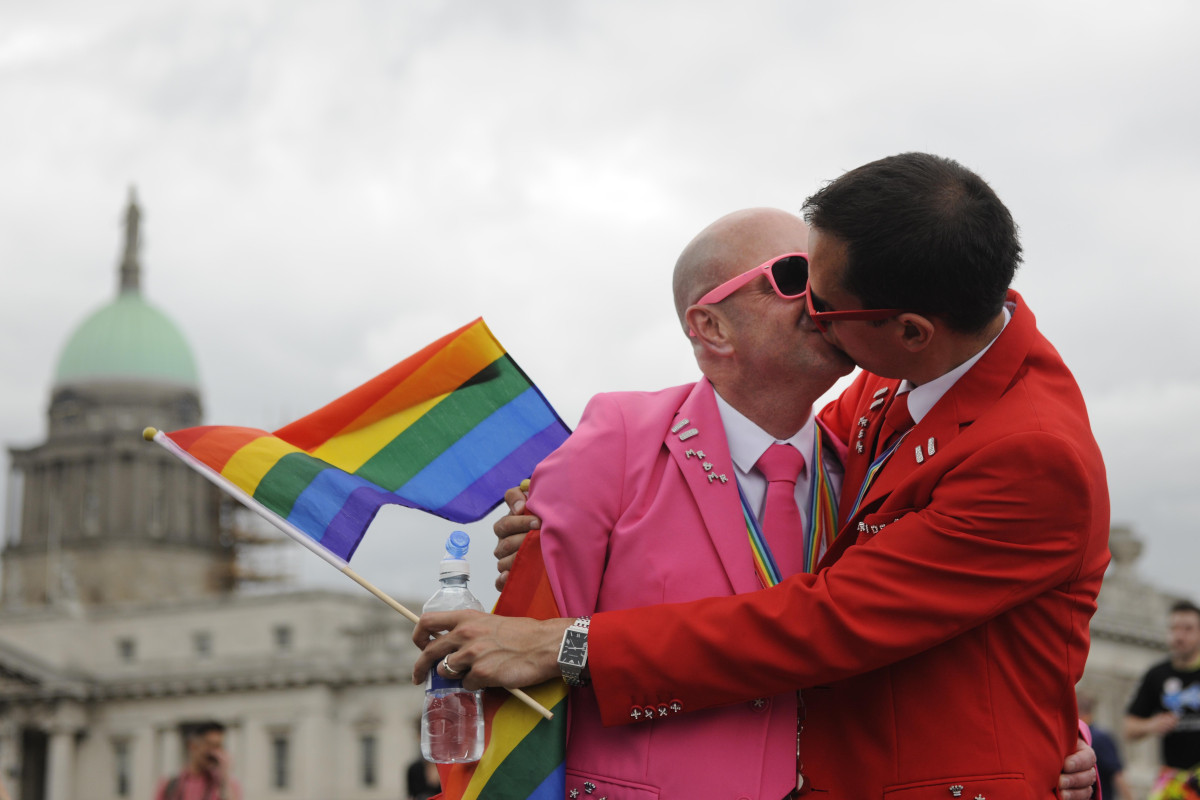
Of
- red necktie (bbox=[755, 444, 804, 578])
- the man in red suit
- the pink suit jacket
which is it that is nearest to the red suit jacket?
the man in red suit

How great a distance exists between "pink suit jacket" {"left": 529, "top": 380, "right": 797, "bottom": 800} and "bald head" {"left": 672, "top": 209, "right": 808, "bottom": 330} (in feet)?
1.26

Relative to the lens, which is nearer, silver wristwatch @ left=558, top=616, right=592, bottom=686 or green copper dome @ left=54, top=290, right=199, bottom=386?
silver wristwatch @ left=558, top=616, right=592, bottom=686

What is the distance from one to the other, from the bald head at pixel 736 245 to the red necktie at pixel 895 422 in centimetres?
45

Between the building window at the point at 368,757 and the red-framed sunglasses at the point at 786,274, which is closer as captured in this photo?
the red-framed sunglasses at the point at 786,274

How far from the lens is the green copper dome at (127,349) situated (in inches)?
2480

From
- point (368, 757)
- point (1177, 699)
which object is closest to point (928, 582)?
point (1177, 699)

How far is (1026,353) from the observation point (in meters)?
2.97

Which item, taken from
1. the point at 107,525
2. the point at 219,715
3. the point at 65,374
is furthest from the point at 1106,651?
the point at 65,374

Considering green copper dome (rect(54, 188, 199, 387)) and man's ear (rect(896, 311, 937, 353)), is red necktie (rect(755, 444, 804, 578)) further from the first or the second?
green copper dome (rect(54, 188, 199, 387))

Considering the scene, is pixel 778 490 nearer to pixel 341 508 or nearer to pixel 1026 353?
pixel 1026 353

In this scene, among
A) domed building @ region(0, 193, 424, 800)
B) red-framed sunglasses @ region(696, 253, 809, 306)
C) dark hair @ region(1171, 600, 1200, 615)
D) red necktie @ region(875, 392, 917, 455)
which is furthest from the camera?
domed building @ region(0, 193, 424, 800)

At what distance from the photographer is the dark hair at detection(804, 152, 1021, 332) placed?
2752 mm

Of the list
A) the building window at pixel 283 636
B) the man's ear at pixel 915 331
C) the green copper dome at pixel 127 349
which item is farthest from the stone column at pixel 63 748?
the man's ear at pixel 915 331

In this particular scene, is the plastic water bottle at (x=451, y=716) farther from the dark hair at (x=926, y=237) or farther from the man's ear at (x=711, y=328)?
the dark hair at (x=926, y=237)
